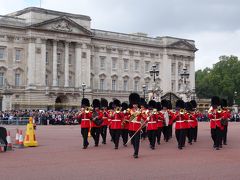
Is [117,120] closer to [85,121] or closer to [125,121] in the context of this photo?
[125,121]

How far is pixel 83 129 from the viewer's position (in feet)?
66.0

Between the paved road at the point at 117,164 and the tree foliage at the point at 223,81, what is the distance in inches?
3340

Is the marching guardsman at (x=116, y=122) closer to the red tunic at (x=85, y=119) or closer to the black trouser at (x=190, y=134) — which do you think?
the red tunic at (x=85, y=119)

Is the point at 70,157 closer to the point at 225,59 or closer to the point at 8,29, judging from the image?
the point at 8,29

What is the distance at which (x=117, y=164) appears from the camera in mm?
14750

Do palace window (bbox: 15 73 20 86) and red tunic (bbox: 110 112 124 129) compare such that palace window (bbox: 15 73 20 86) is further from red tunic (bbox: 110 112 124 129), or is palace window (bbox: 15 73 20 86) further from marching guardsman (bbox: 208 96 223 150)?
marching guardsman (bbox: 208 96 223 150)

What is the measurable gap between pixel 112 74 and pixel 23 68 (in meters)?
16.5

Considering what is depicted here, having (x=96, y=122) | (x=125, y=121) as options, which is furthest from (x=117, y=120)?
(x=96, y=122)

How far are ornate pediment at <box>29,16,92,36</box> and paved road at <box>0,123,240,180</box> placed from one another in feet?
166

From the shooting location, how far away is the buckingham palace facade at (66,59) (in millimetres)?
67875

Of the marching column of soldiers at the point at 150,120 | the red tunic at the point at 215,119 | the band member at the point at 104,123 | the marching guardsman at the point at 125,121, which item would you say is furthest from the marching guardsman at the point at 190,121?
the band member at the point at 104,123

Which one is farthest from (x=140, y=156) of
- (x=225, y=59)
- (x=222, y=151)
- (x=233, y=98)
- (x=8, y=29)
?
(x=225, y=59)

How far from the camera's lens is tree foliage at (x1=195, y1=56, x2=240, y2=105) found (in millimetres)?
102938

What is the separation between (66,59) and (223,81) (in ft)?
139
